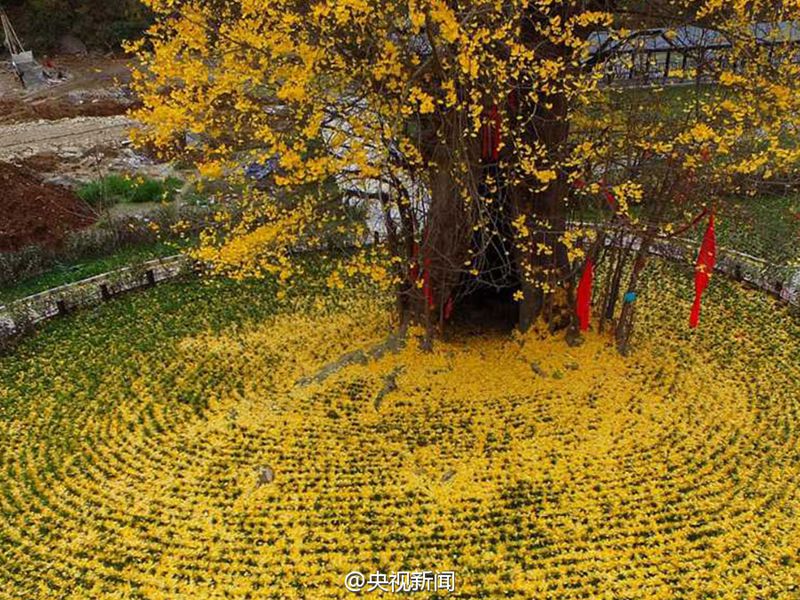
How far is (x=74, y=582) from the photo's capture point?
217 inches

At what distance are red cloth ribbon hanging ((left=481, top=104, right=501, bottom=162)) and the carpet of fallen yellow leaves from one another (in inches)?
93.5

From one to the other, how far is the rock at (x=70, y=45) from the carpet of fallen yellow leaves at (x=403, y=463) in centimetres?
2717

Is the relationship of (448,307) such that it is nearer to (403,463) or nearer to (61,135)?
(403,463)

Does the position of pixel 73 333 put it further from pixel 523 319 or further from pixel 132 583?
pixel 523 319

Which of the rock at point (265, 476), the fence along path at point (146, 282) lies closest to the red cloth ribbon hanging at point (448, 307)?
the fence along path at point (146, 282)

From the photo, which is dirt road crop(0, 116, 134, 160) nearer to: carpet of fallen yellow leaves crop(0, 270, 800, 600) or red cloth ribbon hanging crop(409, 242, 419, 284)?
carpet of fallen yellow leaves crop(0, 270, 800, 600)

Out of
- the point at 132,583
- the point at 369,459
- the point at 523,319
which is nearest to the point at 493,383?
the point at 523,319

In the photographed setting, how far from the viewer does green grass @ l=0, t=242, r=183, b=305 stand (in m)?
11.7

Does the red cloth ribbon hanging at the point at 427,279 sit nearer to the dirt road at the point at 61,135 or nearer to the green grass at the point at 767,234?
the green grass at the point at 767,234

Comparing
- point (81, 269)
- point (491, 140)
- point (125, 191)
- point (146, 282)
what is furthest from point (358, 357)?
point (125, 191)

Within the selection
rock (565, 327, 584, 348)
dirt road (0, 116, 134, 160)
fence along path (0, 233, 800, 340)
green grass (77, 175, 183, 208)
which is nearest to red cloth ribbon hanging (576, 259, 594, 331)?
rock (565, 327, 584, 348)

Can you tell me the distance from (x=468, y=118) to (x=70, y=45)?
1227 inches

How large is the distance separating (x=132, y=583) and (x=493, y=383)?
4274 mm

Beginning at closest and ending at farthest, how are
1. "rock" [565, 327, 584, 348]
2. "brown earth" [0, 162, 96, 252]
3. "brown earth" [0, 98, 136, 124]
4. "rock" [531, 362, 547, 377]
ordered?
"rock" [531, 362, 547, 377] → "rock" [565, 327, 584, 348] → "brown earth" [0, 162, 96, 252] → "brown earth" [0, 98, 136, 124]
